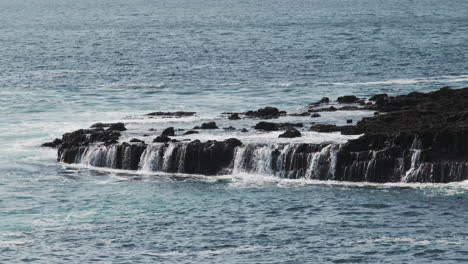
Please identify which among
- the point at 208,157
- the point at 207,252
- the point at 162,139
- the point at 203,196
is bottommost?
the point at 207,252

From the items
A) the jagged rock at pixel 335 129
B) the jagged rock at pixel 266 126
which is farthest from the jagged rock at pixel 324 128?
the jagged rock at pixel 266 126

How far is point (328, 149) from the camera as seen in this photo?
73750mm

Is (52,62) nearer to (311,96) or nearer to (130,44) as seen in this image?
(130,44)

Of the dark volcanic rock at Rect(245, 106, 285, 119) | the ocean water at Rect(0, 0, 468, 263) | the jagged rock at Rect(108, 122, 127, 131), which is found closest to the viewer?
the ocean water at Rect(0, 0, 468, 263)

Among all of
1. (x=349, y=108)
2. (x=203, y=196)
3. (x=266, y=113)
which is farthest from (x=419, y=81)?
(x=203, y=196)

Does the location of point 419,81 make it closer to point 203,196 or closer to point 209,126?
point 209,126

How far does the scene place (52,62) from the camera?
14625cm

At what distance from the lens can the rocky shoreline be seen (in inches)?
2805

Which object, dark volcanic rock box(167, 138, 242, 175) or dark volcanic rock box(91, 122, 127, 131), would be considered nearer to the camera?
dark volcanic rock box(167, 138, 242, 175)

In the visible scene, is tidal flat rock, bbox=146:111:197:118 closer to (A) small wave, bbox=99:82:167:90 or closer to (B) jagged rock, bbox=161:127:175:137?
(B) jagged rock, bbox=161:127:175:137

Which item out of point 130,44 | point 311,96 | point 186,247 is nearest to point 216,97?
point 311,96

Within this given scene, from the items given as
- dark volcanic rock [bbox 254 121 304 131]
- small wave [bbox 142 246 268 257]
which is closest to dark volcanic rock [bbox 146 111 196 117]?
dark volcanic rock [bbox 254 121 304 131]

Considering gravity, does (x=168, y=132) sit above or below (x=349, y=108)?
below

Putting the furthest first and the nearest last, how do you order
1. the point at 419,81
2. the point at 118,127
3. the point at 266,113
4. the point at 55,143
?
the point at 419,81, the point at 266,113, the point at 118,127, the point at 55,143
